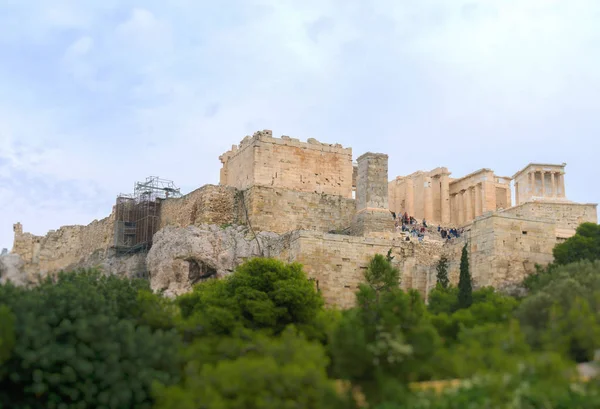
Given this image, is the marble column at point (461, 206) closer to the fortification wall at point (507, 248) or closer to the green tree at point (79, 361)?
the fortification wall at point (507, 248)

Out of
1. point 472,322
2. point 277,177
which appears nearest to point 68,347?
point 472,322

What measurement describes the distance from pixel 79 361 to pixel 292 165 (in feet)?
61.0

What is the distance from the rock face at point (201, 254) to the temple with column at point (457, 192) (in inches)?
440

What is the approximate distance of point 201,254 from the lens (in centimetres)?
3284

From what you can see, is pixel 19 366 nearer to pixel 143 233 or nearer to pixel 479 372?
pixel 479 372

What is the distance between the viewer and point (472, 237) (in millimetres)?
30922

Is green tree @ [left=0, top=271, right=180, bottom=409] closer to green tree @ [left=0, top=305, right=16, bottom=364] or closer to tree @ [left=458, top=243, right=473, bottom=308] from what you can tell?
green tree @ [left=0, top=305, right=16, bottom=364]

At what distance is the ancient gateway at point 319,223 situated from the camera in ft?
100

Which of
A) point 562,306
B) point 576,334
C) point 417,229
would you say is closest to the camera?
point 576,334

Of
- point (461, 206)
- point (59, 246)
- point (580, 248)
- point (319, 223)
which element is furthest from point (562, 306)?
point (59, 246)

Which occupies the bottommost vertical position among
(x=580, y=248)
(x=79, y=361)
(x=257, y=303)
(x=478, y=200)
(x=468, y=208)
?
(x=79, y=361)

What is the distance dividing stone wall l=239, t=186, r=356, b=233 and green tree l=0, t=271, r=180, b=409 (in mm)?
14333

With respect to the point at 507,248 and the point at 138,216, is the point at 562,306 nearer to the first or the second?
the point at 507,248

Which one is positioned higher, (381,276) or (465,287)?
(381,276)
